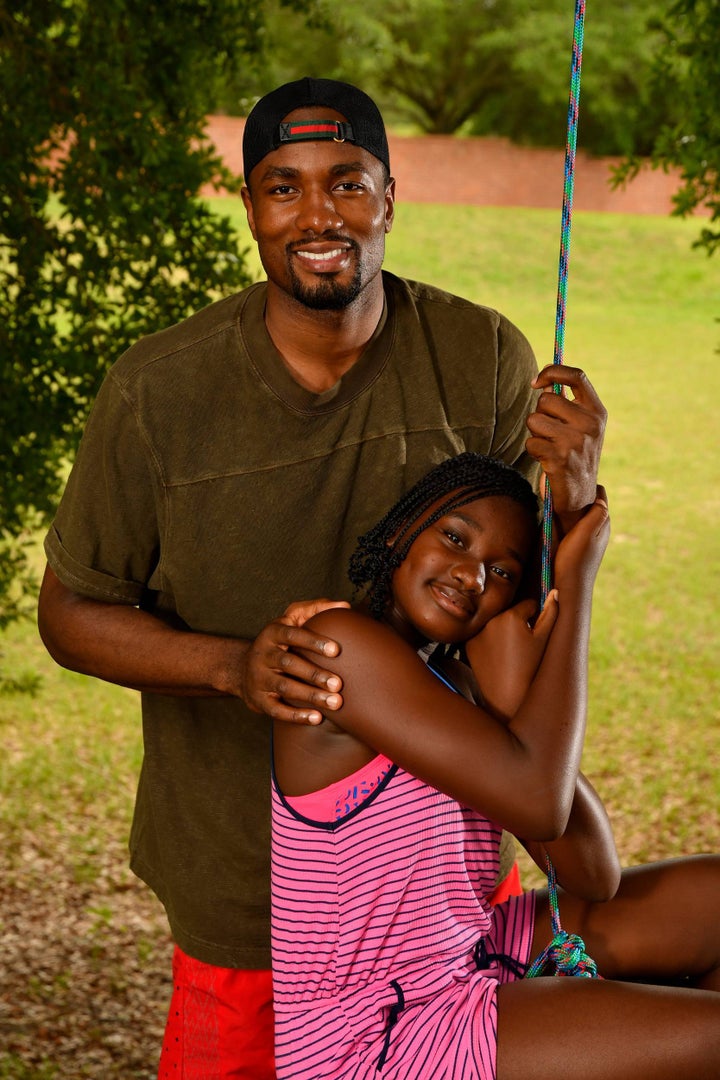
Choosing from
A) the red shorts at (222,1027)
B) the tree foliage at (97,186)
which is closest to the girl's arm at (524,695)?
the red shorts at (222,1027)

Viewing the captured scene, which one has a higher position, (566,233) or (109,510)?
(566,233)

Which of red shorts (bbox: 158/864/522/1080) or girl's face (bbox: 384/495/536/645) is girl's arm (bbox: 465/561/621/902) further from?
red shorts (bbox: 158/864/522/1080)

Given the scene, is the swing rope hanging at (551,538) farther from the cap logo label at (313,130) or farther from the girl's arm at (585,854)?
the cap logo label at (313,130)

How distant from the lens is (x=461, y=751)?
77.0 inches

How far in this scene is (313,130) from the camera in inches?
91.8

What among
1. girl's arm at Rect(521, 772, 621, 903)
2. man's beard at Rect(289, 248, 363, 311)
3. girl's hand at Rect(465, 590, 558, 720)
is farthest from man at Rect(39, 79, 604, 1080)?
girl's arm at Rect(521, 772, 621, 903)

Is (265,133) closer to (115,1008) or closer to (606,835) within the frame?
(606,835)

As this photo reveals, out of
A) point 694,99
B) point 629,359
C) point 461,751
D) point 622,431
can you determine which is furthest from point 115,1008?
point 629,359

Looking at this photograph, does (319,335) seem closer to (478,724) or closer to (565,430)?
(565,430)

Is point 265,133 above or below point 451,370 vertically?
→ above

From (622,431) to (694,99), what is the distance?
9.41m

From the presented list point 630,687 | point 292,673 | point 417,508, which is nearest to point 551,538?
point 417,508

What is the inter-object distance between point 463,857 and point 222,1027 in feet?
2.67

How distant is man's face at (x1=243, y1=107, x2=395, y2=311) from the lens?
7.62 feet
